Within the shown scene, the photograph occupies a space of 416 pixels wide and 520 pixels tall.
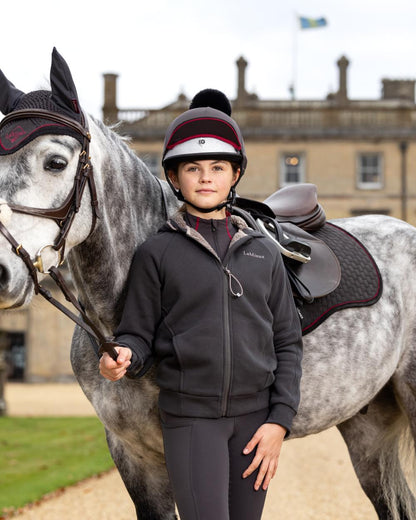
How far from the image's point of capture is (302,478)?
27.5 ft

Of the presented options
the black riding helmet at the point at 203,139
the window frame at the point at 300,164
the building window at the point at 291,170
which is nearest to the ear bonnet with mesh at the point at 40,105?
the black riding helmet at the point at 203,139

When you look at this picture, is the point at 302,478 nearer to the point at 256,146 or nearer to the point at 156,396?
the point at 156,396

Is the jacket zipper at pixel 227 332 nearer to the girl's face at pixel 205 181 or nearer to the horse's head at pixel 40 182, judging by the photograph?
the girl's face at pixel 205 181

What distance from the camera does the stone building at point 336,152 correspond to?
2970cm

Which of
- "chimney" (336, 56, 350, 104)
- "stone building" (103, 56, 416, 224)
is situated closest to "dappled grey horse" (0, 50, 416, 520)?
"stone building" (103, 56, 416, 224)

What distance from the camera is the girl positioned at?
7.72ft

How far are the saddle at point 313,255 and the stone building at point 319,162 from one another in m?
25.9

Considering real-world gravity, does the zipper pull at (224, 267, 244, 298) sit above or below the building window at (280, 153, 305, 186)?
below

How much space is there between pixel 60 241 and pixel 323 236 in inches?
59.9

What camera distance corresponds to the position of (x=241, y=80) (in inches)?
1252

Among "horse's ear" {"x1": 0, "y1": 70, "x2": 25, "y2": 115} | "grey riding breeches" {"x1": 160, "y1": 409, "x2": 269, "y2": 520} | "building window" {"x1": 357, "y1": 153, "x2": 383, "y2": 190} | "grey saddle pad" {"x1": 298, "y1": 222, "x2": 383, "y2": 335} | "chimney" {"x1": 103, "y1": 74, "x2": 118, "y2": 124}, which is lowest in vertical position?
"grey riding breeches" {"x1": 160, "y1": 409, "x2": 269, "y2": 520}

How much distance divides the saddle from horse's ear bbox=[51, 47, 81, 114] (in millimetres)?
781

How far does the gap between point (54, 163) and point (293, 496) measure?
590 cm

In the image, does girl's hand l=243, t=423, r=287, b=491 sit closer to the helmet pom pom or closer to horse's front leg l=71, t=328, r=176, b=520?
horse's front leg l=71, t=328, r=176, b=520
